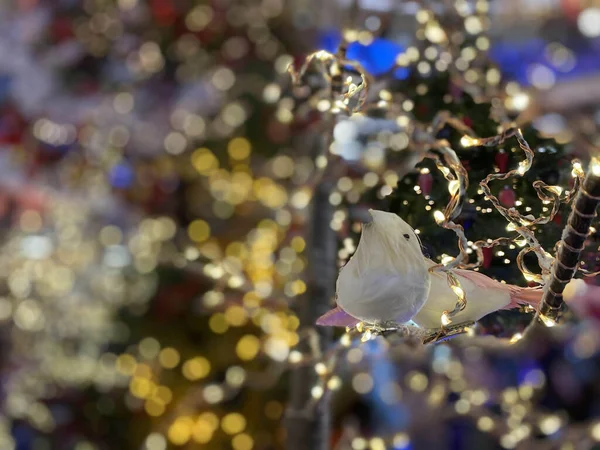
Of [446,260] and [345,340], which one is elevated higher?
[446,260]

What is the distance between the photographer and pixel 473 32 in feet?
2.49

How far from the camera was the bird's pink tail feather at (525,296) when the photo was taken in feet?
1.42

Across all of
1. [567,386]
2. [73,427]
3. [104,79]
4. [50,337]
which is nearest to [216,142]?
[104,79]

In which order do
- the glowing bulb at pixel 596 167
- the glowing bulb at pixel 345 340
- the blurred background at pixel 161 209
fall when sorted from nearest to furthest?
1. the glowing bulb at pixel 596 167
2. the glowing bulb at pixel 345 340
3. the blurred background at pixel 161 209

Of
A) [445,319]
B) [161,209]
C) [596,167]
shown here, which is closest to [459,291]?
[445,319]

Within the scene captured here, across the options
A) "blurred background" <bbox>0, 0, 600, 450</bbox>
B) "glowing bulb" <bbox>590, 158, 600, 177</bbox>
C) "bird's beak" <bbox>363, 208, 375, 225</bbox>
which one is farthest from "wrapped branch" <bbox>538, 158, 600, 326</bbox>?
"blurred background" <bbox>0, 0, 600, 450</bbox>

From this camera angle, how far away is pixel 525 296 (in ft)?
1.44

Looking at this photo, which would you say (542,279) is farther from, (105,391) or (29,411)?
(29,411)

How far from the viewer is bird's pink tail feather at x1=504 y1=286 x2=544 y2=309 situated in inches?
17.0

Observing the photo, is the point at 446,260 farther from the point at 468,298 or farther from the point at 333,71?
the point at 333,71

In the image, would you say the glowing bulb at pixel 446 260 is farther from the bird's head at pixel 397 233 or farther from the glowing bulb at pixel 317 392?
the glowing bulb at pixel 317 392

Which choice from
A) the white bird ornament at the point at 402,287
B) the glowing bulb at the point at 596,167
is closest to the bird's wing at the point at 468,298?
the white bird ornament at the point at 402,287

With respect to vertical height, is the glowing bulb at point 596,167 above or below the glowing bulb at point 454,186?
above

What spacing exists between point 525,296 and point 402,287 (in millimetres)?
101
